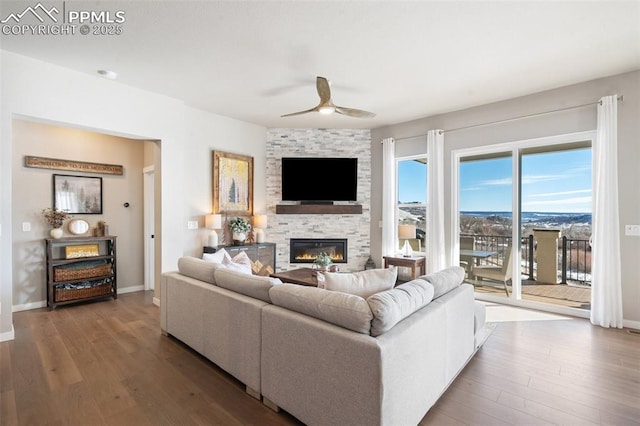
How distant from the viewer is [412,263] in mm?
5109

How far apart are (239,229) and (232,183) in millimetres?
828

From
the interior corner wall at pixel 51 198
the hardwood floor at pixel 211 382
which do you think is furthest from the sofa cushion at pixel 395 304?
the interior corner wall at pixel 51 198

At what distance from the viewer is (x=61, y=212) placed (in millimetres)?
4359

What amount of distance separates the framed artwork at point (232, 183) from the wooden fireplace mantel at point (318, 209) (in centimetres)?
64

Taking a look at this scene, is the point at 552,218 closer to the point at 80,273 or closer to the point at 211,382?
the point at 211,382

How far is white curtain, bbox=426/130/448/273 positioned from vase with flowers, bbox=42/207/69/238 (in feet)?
17.8

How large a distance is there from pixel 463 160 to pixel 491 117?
731mm

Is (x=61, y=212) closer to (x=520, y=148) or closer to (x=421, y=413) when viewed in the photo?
(x=421, y=413)

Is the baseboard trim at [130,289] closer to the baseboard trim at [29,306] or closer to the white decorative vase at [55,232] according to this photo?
the baseboard trim at [29,306]

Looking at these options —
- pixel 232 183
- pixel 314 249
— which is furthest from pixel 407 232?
pixel 232 183

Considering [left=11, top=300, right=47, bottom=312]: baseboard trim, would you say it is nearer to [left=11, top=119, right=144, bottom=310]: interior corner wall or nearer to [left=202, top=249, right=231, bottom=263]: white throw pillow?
[left=11, top=119, right=144, bottom=310]: interior corner wall

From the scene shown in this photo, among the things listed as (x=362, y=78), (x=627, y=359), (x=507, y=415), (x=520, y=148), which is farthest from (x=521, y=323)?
(x=362, y=78)

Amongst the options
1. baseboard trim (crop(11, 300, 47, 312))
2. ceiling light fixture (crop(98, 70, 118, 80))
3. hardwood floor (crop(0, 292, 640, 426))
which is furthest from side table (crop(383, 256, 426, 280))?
baseboard trim (crop(11, 300, 47, 312))

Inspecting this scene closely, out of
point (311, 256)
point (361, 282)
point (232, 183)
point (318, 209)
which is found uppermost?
point (232, 183)
